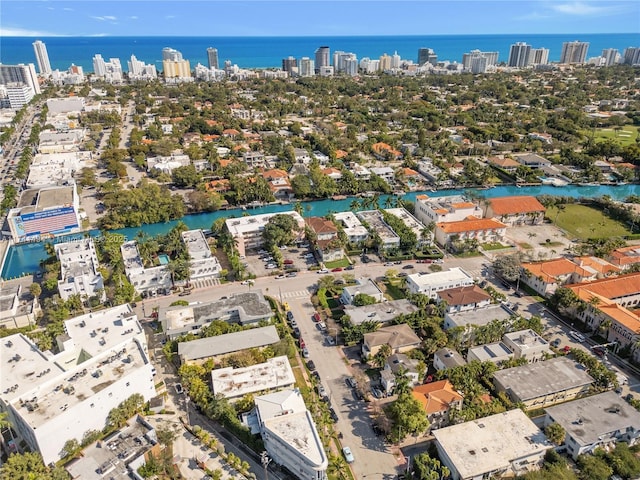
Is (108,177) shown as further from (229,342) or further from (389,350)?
(389,350)

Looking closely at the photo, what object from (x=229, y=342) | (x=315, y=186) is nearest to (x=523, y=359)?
(x=229, y=342)

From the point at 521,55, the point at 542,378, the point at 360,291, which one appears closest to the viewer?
the point at 542,378

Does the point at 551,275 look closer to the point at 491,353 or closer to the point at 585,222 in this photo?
the point at 491,353

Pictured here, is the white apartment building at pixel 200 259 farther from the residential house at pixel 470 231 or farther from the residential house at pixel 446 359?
the residential house at pixel 470 231

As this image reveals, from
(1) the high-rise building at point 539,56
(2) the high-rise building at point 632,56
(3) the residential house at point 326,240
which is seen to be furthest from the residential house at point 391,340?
(2) the high-rise building at point 632,56

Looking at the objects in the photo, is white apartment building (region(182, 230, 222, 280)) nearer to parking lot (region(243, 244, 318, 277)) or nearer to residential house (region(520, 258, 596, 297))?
parking lot (region(243, 244, 318, 277))

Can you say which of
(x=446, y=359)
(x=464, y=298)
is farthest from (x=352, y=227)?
(x=446, y=359)
